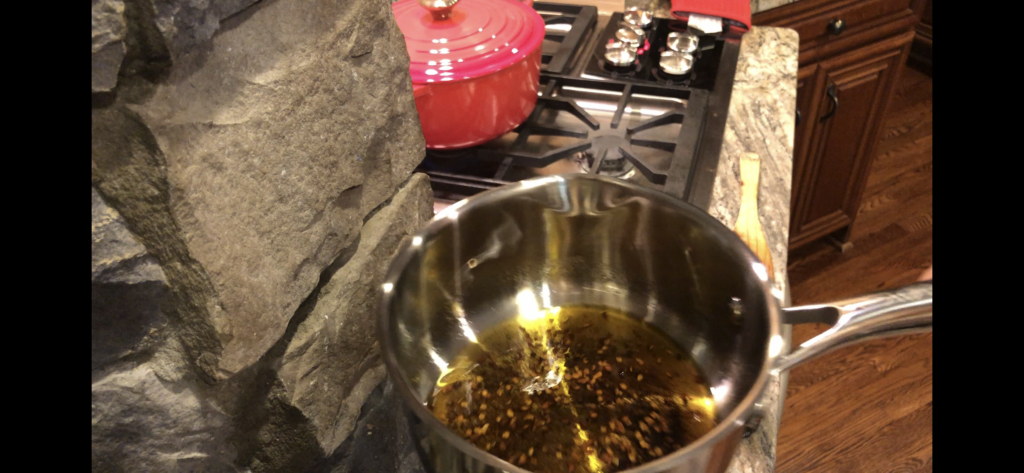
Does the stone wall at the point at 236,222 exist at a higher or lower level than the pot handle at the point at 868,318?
higher

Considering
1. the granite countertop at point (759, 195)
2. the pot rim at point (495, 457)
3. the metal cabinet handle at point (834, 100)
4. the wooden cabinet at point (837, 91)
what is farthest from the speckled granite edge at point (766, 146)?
the metal cabinet handle at point (834, 100)

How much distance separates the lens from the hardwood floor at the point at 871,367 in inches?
62.3

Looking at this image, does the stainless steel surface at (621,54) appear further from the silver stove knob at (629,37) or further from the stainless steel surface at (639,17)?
the stainless steel surface at (639,17)

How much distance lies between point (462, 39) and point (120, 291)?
579 mm

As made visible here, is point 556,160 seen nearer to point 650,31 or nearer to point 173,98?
point 650,31

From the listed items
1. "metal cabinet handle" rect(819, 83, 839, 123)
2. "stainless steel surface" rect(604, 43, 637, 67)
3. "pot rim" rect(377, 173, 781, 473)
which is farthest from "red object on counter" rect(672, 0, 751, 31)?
"pot rim" rect(377, 173, 781, 473)

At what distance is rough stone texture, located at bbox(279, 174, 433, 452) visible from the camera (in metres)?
0.60

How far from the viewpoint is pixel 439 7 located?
0.90 meters

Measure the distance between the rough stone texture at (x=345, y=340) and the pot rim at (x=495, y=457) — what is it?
31 millimetres

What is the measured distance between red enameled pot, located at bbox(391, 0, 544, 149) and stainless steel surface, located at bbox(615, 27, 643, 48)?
0.27 metres

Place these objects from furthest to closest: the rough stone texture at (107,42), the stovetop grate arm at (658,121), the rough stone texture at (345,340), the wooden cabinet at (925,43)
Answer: the wooden cabinet at (925,43) → the stovetop grate arm at (658,121) → the rough stone texture at (345,340) → the rough stone texture at (107,42)

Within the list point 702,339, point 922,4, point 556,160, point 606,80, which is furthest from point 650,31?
point 922,4

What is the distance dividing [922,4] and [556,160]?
120cm

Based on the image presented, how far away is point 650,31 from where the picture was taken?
4.18 feet
